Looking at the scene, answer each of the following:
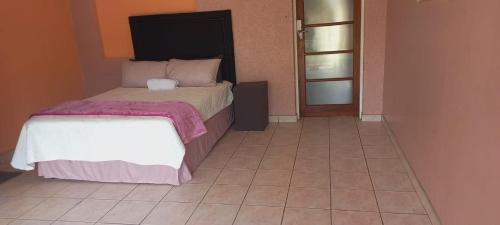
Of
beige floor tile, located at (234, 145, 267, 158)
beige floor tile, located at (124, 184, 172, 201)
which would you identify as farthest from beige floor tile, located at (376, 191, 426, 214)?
beige floor tile, located at (124, 184, 172, 201)

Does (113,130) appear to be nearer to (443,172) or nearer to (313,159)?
(313,159)

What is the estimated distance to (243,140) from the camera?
3695 mm

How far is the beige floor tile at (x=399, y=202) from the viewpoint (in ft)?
7.14

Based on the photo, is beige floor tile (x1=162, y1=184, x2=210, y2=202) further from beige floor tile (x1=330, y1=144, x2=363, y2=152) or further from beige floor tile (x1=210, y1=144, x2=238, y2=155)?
beige floor tile (x1=330, y1=144, x2=363, y2=152)

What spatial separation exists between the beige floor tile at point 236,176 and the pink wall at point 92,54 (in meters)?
2.53

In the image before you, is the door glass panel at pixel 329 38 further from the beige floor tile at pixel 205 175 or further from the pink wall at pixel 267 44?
the beige floor tile at pixel 205 175

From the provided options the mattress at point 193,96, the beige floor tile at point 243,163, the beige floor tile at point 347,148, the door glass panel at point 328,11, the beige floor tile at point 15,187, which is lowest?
the beige floor tile at point 15,187

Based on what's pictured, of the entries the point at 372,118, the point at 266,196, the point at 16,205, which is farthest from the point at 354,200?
the point at 16,205

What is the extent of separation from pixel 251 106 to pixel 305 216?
189cm

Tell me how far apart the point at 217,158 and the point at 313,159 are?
2.95ft

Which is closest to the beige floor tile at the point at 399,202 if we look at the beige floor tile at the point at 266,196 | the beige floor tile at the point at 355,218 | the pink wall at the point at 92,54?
the beige floor tile at the point at 355,218

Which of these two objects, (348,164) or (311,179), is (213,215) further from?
(348,164)

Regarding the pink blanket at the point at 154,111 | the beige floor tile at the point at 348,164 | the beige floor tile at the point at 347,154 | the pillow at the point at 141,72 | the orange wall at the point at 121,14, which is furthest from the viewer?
the orange wall at the point at 121,14

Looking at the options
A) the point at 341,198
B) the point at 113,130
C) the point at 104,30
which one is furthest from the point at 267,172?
the point at 104,30
